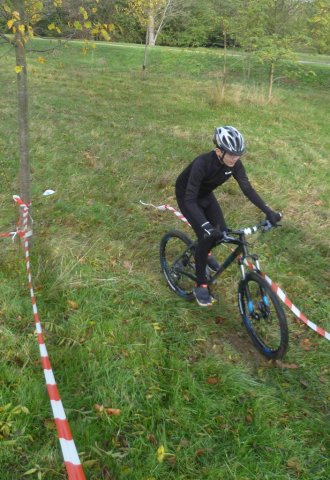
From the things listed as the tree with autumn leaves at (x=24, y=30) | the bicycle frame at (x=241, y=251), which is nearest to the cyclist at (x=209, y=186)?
the bicycle frame at (x=241, y=251)

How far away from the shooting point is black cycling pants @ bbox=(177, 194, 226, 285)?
4488mm

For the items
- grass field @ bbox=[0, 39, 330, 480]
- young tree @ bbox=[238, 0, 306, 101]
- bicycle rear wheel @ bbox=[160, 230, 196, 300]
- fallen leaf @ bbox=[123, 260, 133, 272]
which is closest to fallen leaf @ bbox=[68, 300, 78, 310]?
grass field @ bbox=[0, 39, 330, 480]

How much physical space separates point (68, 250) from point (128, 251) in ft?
3.00

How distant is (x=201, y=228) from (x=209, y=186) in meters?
0.56

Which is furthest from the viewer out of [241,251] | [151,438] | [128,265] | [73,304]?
[128,265]

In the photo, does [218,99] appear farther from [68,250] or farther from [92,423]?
[92,423]

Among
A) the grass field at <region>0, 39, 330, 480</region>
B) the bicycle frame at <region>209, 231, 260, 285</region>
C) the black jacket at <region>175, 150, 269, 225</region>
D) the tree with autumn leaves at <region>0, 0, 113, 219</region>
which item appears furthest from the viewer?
the black jacket at <region>175, 150, 269, 225</region>

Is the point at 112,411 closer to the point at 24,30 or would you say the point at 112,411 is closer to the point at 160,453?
the point at 160,453

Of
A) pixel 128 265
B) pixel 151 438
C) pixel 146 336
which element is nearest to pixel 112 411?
pixel 151 438

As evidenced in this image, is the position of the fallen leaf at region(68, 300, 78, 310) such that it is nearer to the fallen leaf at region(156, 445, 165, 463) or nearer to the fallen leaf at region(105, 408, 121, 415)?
the fallen leaf at region(105, 408, 121, 415)

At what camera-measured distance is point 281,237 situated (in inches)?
266

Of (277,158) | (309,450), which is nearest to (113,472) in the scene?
(309,450)

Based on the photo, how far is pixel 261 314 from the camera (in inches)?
165

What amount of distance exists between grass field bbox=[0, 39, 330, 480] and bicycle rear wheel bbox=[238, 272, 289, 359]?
16cm
